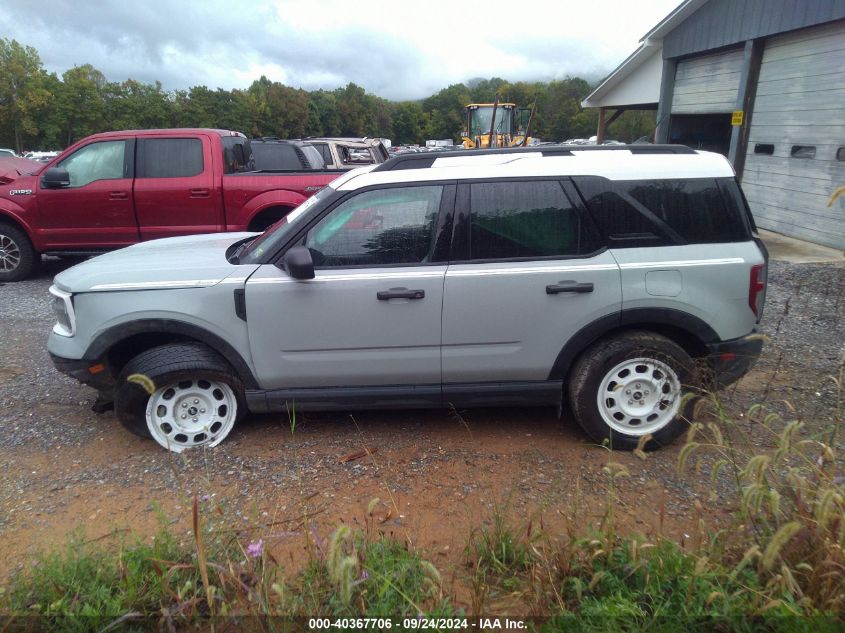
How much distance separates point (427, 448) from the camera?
4027 mm

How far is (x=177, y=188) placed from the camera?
8.23 m

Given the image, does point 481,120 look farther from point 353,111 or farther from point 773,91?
point 353,111

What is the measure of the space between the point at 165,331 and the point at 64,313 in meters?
0.71

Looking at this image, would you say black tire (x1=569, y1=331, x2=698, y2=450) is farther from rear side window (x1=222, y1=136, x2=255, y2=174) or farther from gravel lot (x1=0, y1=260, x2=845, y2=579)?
rear side window (x1=222, y1=136, x2=255, y2=174)

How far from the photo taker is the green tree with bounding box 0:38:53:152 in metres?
44.1

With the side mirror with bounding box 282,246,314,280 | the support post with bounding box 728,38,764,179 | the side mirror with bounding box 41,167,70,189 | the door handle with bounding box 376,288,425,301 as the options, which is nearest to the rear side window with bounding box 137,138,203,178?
the side mirror with bounding box 41,167,70,189

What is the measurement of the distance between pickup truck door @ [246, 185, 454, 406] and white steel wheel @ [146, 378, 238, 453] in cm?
38

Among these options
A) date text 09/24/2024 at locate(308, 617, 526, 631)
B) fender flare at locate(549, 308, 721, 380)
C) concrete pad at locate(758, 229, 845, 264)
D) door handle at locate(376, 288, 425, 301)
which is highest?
A: door handle at locate(376, 288, 425, 301)

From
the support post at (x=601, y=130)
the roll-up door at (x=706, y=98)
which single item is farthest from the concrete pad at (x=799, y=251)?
the support post at (x=601, y=130)

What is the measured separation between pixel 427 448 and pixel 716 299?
206cm

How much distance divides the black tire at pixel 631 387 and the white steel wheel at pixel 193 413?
7.50 feet

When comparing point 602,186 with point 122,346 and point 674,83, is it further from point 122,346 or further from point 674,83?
point 674,83

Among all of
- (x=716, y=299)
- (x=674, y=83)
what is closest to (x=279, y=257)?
(x=716, y=299)

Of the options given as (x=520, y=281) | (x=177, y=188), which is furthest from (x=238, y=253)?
(x=177, y=188)
